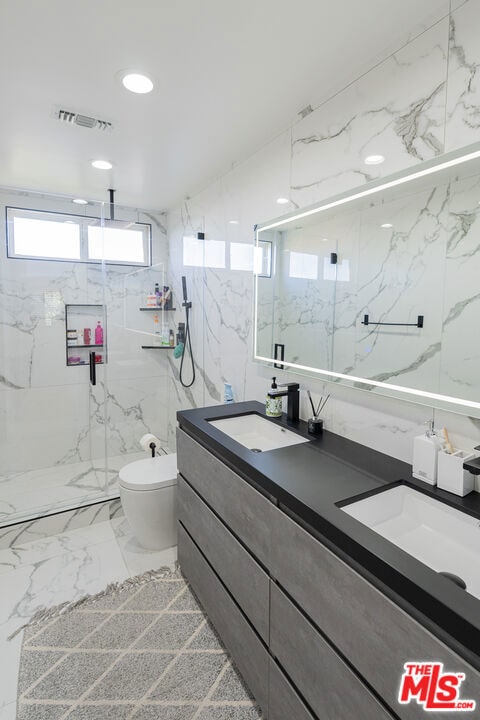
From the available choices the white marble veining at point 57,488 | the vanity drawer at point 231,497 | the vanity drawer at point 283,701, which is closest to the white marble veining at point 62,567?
the white marble veining at point 57,488

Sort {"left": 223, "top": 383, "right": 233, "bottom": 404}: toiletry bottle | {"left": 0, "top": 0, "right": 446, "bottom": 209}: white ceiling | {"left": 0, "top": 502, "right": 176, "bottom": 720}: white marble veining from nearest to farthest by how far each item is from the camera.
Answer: {"left": 0, "top": 0, "right": 446, "bottom": 209}: white ceiling
{"left": 0, "top": 502, "right": 176, "bottom": 720}: white marble veining
{"left": 223, "top": 383, "right": 233, "bottom": 404}: toiletry bottle

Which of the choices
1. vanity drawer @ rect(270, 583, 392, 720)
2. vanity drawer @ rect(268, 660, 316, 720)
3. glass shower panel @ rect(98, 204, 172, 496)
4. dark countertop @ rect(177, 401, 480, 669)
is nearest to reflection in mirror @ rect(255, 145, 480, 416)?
dark countertop @ rect(177, 401, 480, 669)

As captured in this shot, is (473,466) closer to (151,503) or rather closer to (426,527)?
(426,527)

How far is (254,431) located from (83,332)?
206 centimetres

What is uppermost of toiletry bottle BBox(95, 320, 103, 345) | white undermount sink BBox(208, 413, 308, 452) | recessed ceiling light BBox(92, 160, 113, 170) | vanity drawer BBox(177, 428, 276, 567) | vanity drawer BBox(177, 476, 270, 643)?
recessed ceiling light BBox(92, 160, 113, 170)

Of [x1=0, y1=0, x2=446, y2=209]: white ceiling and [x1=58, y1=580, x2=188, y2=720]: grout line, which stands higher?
[x1=0, y1=0, x2=446, y2=209]: white ceiling

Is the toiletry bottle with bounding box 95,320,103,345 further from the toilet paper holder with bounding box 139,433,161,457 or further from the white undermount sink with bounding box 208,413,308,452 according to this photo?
the white undermount sink with bounding box 208,413,308,452

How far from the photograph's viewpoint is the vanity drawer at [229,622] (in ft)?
4.42

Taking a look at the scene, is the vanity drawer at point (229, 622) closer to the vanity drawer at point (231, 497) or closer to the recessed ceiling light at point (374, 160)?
the vanity drawer at point (231, 497)

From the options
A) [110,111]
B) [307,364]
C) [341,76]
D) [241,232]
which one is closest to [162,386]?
[241,232]

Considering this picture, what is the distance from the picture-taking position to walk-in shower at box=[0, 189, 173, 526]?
3131 mm

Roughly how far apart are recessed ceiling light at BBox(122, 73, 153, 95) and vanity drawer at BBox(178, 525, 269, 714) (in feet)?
7.08

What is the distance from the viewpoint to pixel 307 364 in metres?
1.90

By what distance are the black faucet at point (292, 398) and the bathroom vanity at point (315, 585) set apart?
0.06m
